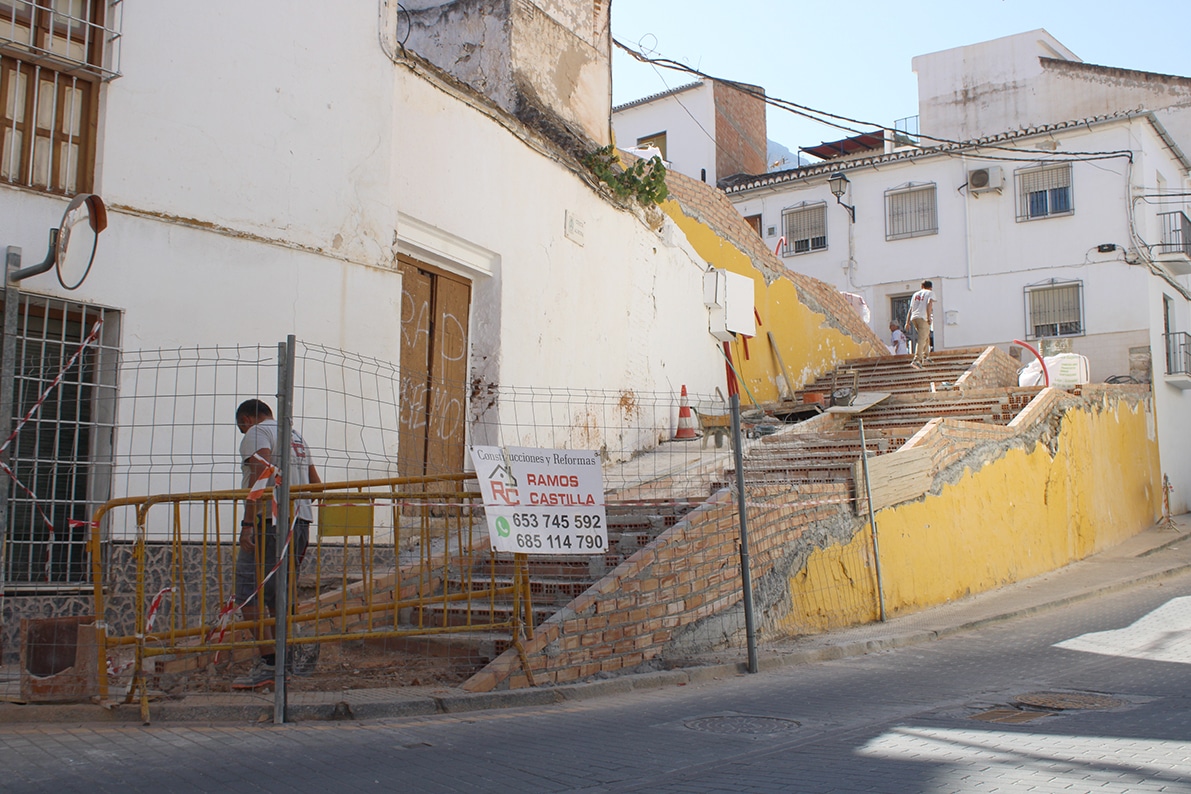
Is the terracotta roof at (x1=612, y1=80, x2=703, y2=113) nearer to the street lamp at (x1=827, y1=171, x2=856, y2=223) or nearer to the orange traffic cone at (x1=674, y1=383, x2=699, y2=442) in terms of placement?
the street lamp at (x1=827, y1=171, x2=856, y2=223)

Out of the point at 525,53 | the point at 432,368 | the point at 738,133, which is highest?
the point at 738,133

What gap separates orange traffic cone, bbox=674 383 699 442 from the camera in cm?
1380

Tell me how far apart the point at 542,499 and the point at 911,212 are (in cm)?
2269

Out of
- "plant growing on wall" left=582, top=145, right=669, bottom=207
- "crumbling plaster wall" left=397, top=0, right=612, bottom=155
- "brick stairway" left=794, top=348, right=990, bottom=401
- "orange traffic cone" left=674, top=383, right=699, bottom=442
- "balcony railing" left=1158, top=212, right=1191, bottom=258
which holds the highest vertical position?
"balcony railing" left=1158, top=212, right=1191, bottom=258

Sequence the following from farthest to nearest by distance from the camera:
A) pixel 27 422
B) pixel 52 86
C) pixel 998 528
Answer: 1. pixel 998 528
2. pixel 52 86
3. pixel 27 422

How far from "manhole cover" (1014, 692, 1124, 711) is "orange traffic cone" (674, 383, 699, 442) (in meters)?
7.29

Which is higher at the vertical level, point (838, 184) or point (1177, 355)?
point (838, 184)

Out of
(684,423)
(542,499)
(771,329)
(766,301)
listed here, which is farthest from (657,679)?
(766,301)

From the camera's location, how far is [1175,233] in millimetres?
25500

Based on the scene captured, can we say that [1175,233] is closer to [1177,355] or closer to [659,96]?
[1177,355]

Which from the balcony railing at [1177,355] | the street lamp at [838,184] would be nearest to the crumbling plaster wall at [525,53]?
the street lamp at [838,184]

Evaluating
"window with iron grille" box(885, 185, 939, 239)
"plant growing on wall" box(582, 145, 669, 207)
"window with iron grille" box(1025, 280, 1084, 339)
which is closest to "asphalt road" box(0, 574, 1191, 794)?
"plant growing on wall" box(582, 145, 669, 207)

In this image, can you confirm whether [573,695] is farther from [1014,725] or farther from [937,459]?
[937,459]

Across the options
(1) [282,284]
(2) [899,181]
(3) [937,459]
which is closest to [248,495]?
(1) [282,284]
